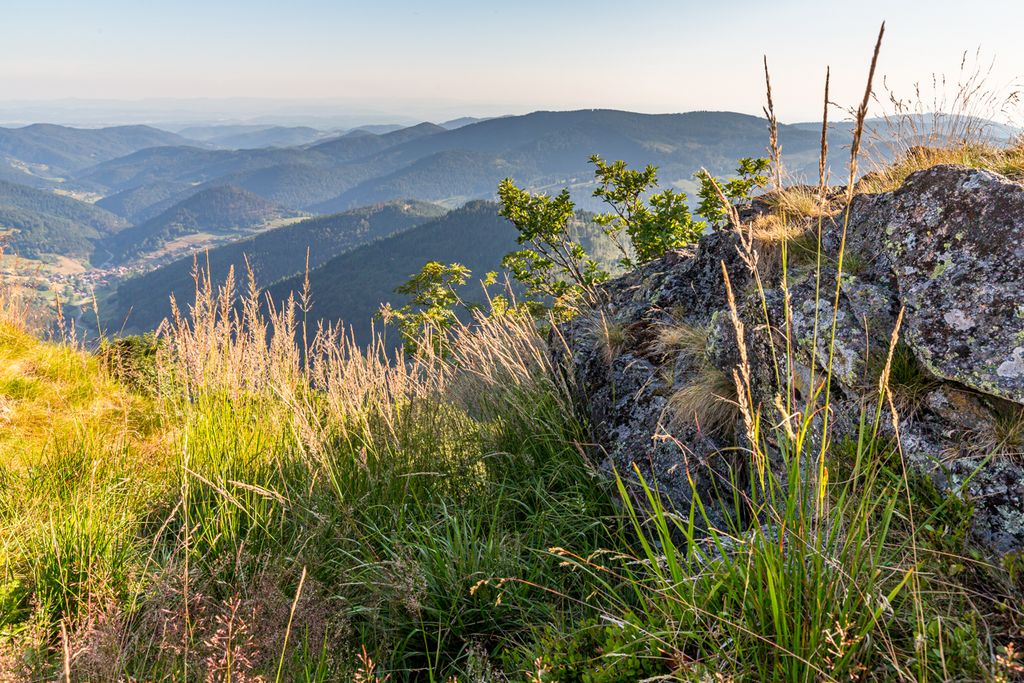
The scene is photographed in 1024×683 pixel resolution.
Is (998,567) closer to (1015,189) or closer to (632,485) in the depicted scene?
(632,485)

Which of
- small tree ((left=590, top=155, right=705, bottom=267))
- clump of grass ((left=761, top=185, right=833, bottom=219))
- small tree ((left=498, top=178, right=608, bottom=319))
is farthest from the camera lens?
small tree ((left=498, top=178, right=608, bottom=319))

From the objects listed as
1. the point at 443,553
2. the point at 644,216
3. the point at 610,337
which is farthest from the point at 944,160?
the point at 644,216

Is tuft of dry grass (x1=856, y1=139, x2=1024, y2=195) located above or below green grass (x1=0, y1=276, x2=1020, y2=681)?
above

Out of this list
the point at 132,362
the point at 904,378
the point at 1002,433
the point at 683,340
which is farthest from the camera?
the point at 132,362

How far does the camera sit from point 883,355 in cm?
260

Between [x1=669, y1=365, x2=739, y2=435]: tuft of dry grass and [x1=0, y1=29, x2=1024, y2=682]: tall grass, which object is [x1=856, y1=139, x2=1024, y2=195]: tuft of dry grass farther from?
[x1=669, y1=365, x2=739, y2=435]: tuft of dry grass

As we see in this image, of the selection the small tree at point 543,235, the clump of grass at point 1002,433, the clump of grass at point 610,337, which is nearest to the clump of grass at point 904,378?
the clump of grass at point 1002,433

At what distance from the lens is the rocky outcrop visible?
7.19 ft

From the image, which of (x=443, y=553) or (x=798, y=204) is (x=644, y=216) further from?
(x=443, y=553)

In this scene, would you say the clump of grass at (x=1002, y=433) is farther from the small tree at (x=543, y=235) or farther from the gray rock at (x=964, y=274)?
the small tree at (x=543, y=235)

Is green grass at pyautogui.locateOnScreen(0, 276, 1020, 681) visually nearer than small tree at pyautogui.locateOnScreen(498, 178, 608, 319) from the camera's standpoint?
Yes

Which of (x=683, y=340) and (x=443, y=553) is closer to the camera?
(x=443, y=553)

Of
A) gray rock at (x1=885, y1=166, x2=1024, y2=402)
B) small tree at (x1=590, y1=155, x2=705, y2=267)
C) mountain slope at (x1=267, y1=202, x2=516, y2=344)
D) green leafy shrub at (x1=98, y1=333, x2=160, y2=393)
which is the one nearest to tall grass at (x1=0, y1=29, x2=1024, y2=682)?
gray rock at (x1=885, y1=166, x2=1024, y2=402)

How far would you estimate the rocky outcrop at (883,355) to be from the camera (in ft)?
7.19
